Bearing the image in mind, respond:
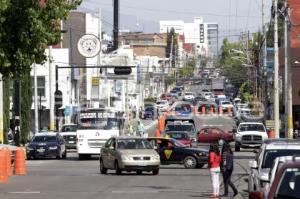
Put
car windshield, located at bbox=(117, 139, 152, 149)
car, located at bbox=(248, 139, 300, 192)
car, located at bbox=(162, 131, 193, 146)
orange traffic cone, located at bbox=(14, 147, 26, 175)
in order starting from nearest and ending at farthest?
car, located at bbox=(248, 139, 300, 192)
orange traffic cone, located at bbox=(14, 147, 26, 175)
car windshield, located at bbox=(117, 139, 152, 149)
car, located at bbox=(162, 131, 193, 146)

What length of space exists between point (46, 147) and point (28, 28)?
27667 millimetres

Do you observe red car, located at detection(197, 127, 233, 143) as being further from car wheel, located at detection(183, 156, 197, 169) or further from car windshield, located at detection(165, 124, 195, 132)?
car wheel, located at detection(183, 156, 197, 169)

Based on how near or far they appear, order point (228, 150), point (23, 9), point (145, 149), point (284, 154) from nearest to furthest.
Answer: point (284, 154) < point (23, 9) < point (228, 150) < point (145, 149)

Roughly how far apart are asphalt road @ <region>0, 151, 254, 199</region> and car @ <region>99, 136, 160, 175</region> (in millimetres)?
398

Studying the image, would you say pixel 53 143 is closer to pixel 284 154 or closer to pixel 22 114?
pixel 22 114

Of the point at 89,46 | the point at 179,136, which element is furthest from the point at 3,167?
the point at 89,46

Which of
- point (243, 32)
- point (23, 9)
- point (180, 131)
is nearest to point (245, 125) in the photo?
point (180, 131)

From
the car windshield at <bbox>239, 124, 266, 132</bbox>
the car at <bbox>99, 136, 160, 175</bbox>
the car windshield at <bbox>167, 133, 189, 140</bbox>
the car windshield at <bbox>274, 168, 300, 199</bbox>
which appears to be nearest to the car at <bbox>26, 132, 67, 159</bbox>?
the car windshield at <bbox>167, 133, 189, 140</bbox>

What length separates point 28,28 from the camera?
78.8 ft

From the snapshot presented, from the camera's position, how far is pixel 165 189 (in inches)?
1126

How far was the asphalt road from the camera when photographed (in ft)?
86.7

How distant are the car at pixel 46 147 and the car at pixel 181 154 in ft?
35.5

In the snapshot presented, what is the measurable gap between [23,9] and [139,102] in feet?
426

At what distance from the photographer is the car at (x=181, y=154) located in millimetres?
41125
